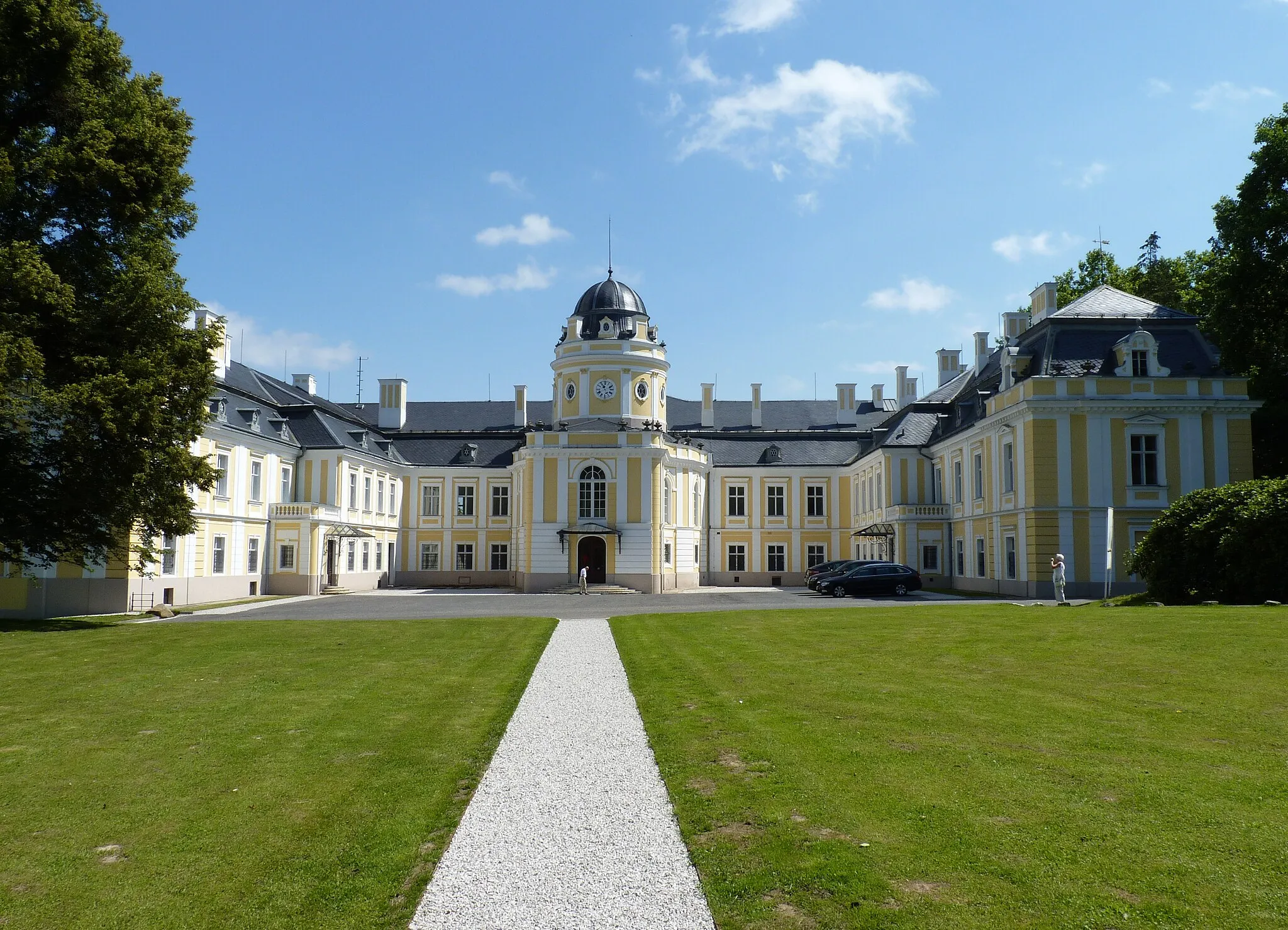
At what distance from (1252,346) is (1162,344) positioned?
2.58 metres

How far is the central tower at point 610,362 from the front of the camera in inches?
1937

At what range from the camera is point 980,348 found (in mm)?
48094

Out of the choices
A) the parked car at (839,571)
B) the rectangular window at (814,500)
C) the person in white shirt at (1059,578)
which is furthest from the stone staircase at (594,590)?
the person in white shirt at (1059,578)

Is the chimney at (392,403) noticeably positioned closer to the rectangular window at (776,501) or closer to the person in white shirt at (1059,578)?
the rectangular window at (776,501)

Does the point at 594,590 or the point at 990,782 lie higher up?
the point at 990,782

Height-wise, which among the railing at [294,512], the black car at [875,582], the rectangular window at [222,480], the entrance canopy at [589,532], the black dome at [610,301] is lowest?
the black car at [875,582]

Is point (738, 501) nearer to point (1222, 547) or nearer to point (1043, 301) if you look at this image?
point (1043, 301)

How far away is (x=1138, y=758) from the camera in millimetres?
7543

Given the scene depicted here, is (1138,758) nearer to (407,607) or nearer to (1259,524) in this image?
(1259,524)

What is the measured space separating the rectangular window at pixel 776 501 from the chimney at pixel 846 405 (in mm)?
7864

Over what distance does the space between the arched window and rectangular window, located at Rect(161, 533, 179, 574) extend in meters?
17.9

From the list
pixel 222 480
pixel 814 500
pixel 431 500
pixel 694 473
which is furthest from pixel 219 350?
pixel 814 500

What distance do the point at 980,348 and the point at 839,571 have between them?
656 inches

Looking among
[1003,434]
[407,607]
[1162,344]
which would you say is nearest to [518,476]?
[407,607]
